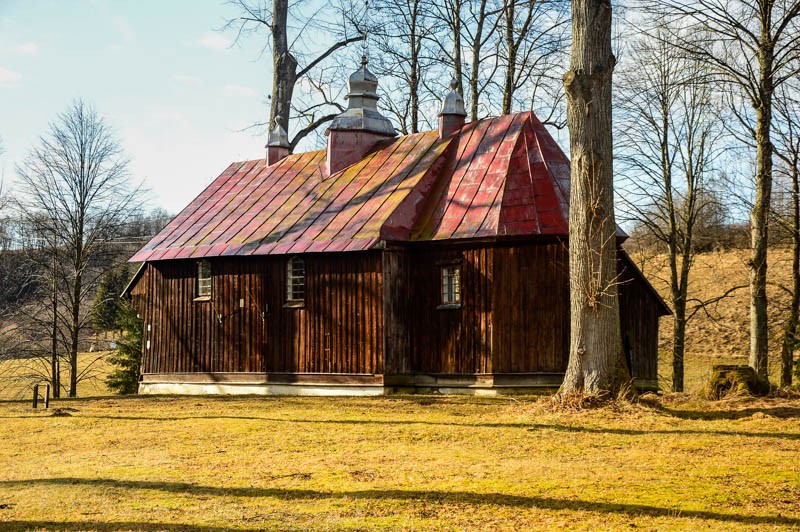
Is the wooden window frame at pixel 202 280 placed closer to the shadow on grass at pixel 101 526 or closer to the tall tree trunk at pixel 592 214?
the tall tree trunk at pixel 592 214

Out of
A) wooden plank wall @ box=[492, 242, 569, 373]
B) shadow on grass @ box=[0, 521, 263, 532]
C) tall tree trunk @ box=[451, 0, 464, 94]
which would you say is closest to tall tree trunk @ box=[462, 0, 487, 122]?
tall tree trunk @ box=[451, 0, 464, 94]

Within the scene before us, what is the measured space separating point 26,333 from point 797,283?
21.1 meters

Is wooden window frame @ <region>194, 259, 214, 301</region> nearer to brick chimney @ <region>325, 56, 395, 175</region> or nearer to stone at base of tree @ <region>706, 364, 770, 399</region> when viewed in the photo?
brick chimney @ <region>325, 56, 395, 175</region>

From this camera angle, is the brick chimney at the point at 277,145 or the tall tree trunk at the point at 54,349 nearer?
the tall tree trunk at the point at 54,349

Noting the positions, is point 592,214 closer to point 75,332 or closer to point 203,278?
point 203,278

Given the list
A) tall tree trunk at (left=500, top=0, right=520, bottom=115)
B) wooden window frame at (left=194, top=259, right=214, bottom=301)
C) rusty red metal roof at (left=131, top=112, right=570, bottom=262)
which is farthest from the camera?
tall tree trunk at (left=500, top=0, right=520, bottom=115)

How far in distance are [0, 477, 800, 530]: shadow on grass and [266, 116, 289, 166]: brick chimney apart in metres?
17.3

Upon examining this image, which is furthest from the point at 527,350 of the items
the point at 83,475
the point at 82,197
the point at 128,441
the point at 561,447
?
the point at 82,197

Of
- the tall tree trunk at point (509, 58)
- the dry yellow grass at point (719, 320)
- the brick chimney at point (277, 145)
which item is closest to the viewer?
the brick chimney at point (277, 145)

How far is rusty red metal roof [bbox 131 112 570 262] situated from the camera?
19500mm

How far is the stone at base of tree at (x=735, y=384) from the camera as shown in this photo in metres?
15.3

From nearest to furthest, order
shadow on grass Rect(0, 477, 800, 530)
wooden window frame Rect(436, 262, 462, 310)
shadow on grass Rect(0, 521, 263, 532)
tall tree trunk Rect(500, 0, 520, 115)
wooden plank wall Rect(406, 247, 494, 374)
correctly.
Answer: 1. shadow on grass Rect(0, 521, 263, 532)
2. shadow on grass Rect(0, 477, 800, 530)
3. wooden plank wall Rect(406, 247, 494, 374)
4. wooden window frame Rect(436, 262, 462, 310)
5. tall tree trunk Rect(500, 0, 520, 115)

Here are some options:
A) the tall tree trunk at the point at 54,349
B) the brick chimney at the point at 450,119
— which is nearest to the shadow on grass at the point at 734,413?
the brick chimney at the point at 450,119

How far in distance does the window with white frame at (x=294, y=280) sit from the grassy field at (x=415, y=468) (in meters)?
4.95
